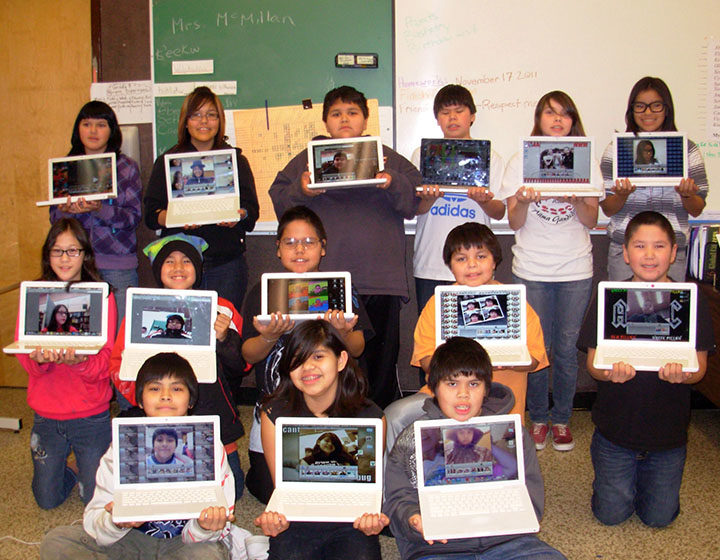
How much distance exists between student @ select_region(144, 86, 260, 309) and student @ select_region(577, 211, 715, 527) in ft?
6.07

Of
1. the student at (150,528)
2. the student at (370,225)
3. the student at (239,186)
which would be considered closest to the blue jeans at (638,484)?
the student at (370,225)

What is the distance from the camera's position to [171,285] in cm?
280

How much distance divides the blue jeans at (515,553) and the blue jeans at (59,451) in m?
1.67

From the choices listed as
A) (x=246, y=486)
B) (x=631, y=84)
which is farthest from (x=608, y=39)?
(x=246, y=486)

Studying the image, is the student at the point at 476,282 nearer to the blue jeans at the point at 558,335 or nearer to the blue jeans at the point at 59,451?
the blue jeans at the point at 558,335

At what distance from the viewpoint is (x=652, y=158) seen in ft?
10.5

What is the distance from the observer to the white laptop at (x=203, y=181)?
3295 millimetres

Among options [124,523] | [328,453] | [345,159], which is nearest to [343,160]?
[345,159]

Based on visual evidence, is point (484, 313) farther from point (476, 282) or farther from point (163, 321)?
point (163, 321)

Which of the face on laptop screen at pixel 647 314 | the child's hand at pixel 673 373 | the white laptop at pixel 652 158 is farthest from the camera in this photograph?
the white laptop at pixel 652 158

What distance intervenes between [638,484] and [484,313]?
1030 millimetres

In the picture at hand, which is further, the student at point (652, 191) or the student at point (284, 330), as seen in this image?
the student at point (652, 191)

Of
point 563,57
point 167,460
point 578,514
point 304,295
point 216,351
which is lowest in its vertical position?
point 578,514

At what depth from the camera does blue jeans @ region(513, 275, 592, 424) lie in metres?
3.36
